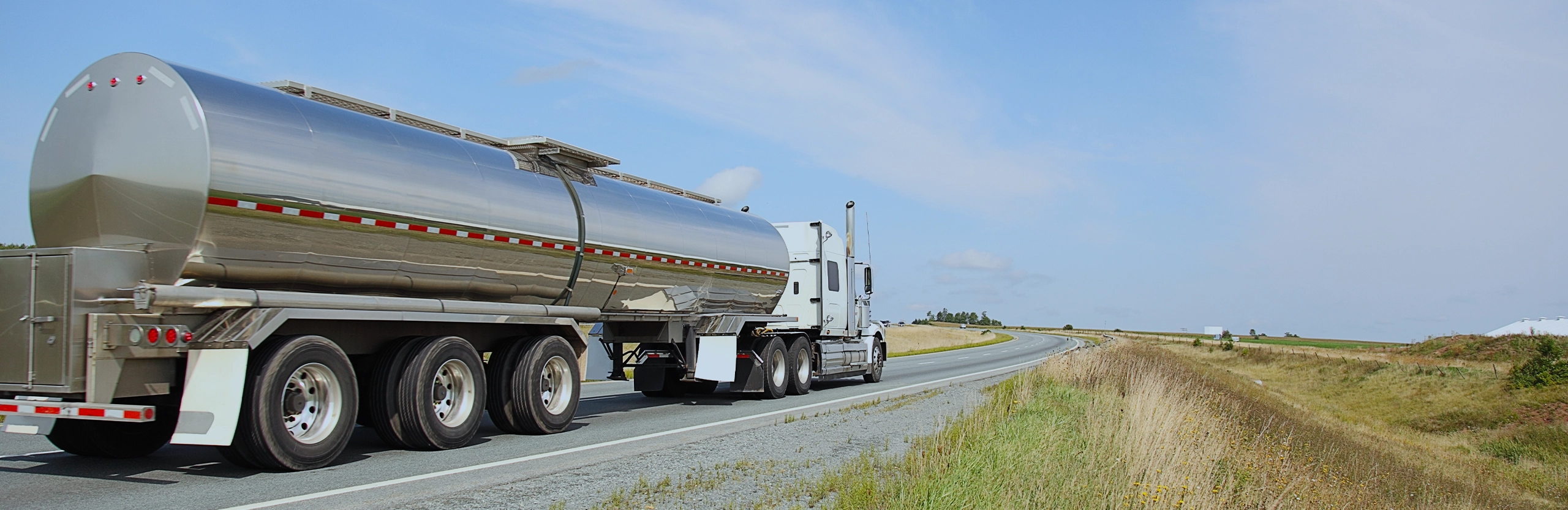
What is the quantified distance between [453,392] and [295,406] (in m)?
1.89

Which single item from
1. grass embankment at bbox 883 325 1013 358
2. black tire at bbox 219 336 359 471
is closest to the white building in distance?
Answer: grass embankment at bbox 883 325 1013 358

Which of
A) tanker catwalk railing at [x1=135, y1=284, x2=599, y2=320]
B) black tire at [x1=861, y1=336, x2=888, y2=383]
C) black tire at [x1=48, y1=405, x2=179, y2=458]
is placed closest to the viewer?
tanker catwalk railing at [x1=135, y1=284, x2=599, y2=320]

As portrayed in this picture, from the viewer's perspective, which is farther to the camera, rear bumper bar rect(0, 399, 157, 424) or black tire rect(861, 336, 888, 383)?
Result: black tire rect(861, 336, 888, 383)

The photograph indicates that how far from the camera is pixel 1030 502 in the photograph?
249 inches

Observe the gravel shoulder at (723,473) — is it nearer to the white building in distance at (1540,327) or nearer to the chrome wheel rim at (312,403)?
the chrome wheel rim at (312,403)

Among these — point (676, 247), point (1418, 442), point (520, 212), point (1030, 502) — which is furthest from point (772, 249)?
point (1418, 442)

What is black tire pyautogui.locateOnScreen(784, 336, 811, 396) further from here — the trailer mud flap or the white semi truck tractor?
the trailer mud flap

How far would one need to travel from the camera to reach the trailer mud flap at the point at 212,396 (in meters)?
7.14

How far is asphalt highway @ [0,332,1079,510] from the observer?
6637 millimetres

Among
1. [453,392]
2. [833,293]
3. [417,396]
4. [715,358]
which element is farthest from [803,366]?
[417,396]

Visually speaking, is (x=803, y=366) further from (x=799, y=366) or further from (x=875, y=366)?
(x=875, y=366)

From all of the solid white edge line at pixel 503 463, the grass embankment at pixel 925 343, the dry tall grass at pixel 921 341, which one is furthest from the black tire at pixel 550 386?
the dry tall grass at pixel 921 341

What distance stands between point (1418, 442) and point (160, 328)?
28525 millimetres

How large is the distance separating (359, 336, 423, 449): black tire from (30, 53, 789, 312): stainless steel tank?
59 cm
